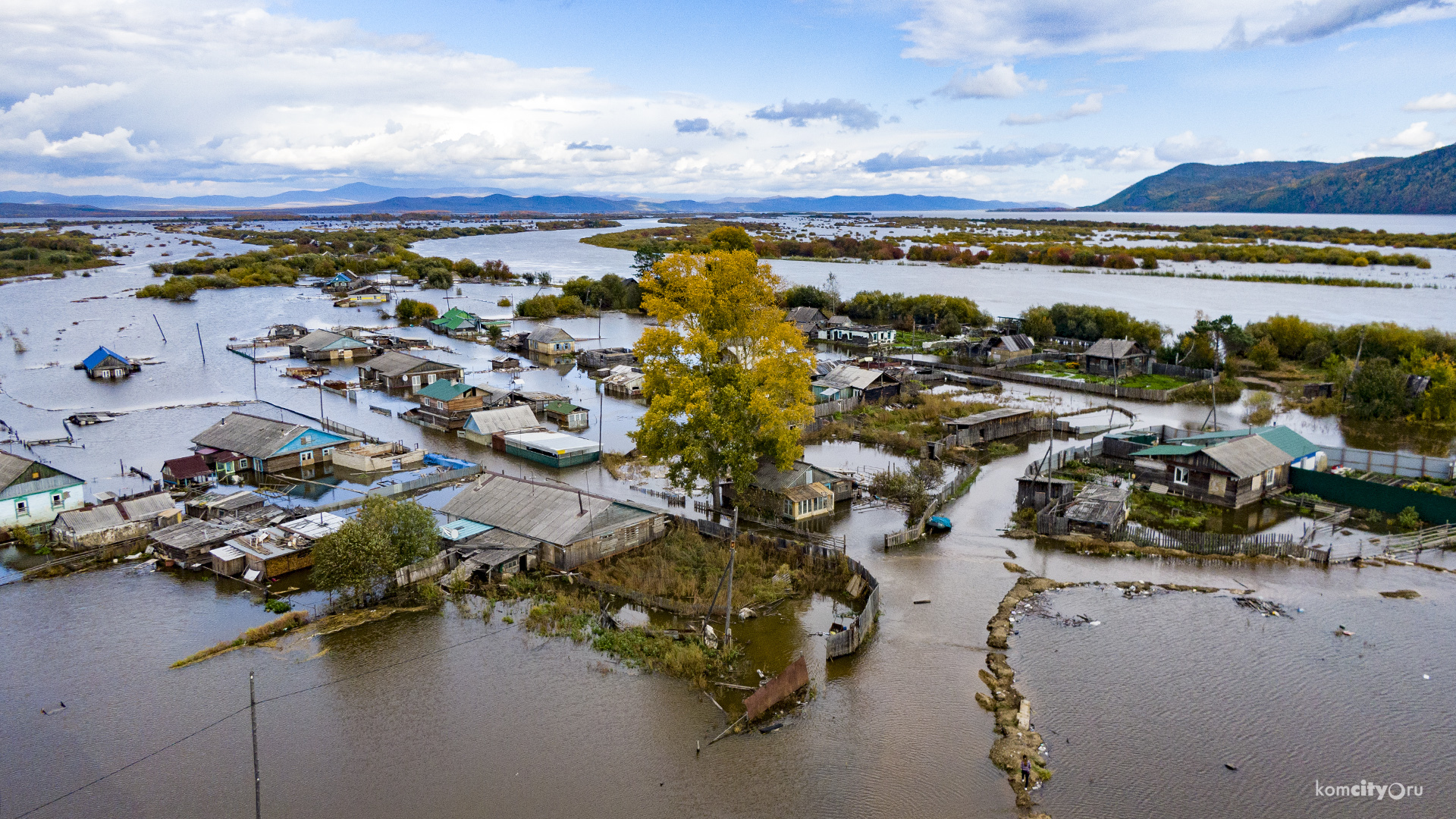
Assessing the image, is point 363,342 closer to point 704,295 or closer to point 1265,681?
point 704,295

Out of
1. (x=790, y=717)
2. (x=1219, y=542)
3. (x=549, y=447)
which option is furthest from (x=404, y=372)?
(x=1219, y=542)

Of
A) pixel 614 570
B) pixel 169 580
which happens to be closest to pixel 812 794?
pixel 614 570

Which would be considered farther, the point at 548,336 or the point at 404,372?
the point at 548,336

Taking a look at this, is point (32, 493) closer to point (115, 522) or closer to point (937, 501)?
point (115, 522)

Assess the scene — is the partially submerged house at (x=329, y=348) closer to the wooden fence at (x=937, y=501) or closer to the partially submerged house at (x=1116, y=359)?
the wooden fence at (x=937, y=501)

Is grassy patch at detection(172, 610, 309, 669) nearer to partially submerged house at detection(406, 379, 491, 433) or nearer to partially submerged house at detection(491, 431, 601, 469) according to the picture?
partially submerged house at detection(491, 431, 601, 469)

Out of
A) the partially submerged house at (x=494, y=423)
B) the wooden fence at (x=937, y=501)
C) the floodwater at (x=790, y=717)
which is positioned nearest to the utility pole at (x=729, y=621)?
the floodwater at (x=790, y=717)
